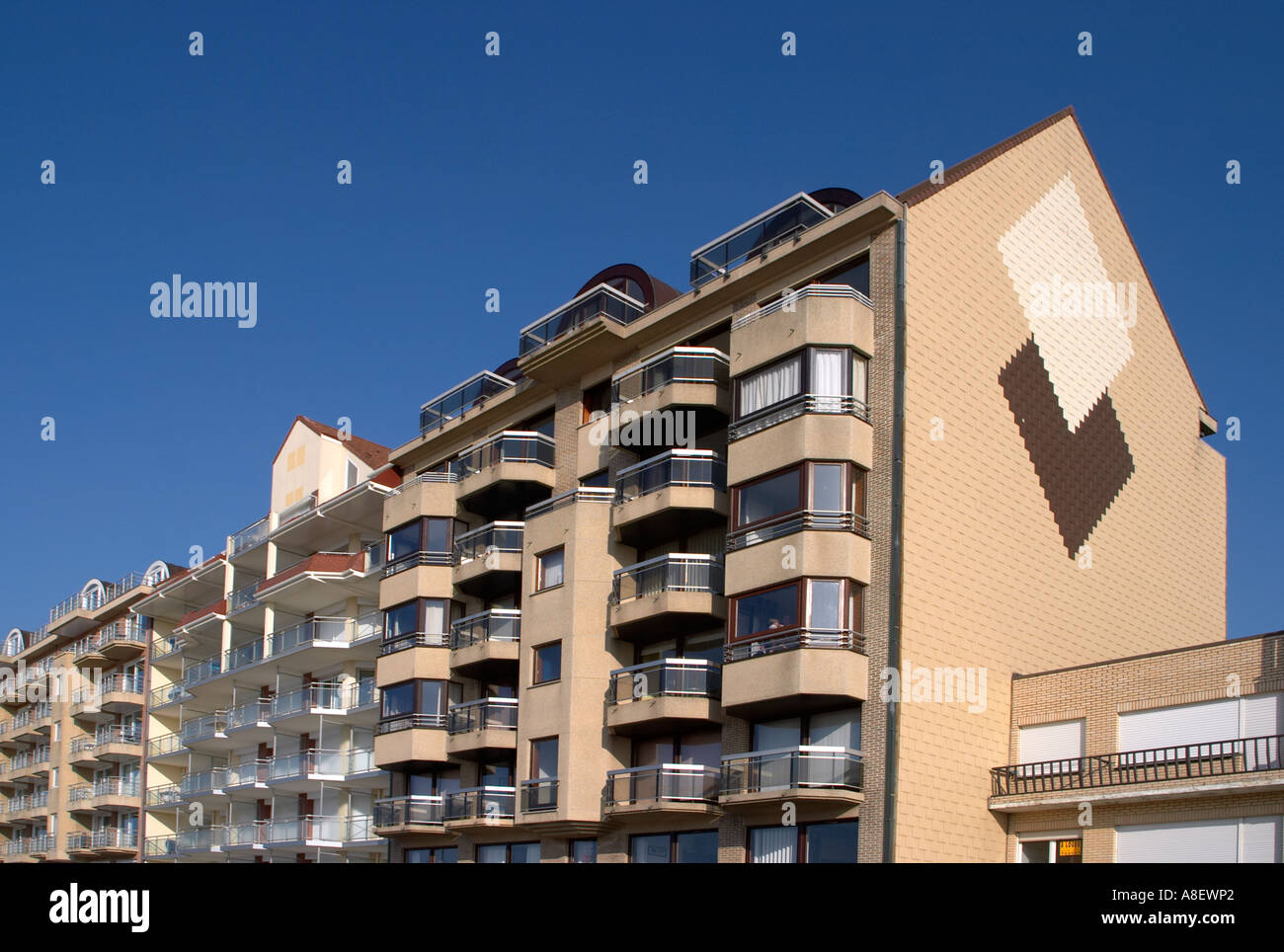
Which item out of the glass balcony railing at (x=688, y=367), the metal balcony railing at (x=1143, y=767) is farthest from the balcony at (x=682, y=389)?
the metal balcony railing at (x=1143, y=767)

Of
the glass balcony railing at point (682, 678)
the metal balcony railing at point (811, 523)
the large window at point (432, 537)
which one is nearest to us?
the metal balcony railing at point (811, 523)

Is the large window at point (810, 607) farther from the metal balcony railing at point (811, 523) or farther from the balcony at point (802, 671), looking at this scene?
the metal balcony railing at point (811, 523)

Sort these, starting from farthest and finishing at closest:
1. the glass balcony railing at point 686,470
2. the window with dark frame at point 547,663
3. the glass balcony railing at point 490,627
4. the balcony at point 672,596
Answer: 1. the glass balcony railing at point 490,627
2. the window with dark frame at point 547,663
3. the glass balcony railing at point 686,470
4. the balcony at point 672,596

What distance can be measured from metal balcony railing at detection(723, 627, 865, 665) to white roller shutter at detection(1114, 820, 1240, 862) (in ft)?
20.9

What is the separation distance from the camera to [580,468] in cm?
3622

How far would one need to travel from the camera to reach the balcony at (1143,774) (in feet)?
80.6

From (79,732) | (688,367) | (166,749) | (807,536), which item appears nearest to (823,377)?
(807,536)

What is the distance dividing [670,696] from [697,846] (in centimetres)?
350

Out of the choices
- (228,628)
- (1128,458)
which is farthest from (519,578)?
(228,628)

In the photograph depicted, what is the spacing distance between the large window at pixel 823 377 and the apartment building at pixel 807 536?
91 millimetres

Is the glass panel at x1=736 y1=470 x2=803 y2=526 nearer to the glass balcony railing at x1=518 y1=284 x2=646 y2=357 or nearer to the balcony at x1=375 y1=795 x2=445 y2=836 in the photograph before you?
the glass balcony railing at x1=518 y1=284 x2=646 y2=357

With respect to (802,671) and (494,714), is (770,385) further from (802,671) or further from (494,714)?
(494,714)

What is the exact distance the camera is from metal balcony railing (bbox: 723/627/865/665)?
27.0 metres

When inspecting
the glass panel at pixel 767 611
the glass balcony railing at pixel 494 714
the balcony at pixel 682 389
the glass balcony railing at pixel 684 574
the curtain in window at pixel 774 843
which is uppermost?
Answer: the balcony at pixel 682 389
